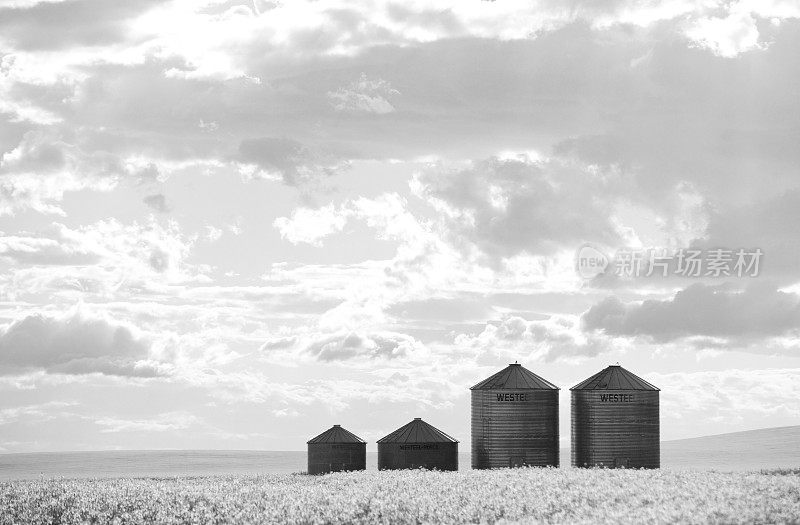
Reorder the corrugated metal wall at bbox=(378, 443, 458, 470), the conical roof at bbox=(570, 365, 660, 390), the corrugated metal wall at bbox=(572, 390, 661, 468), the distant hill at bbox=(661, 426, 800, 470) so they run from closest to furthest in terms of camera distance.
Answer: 1. the corrugated metal wall at bbox=(572, 390, 661, 468)
2. the conical roof at bbox=(570, 365, 660, 390)
3. the corrugated metal wall at bbox=(378, 443, 458, 470)
4. the distant hill at bbox=(661, 426, 800, 470)

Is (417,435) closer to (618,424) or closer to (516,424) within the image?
(516,424)

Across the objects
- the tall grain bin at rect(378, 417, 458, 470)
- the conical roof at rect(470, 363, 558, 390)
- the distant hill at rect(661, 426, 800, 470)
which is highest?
the conical roof at rect(470, 363, 558, 390)

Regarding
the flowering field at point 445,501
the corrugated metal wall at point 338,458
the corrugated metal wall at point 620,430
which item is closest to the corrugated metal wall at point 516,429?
the corrugated metal wall at point 620,430

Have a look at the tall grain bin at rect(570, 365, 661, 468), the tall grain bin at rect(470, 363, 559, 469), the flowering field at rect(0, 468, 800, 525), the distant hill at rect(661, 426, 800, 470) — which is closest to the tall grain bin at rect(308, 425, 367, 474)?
the tall grain bin at rect(470, 363, 559, 469)

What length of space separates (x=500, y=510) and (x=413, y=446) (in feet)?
111

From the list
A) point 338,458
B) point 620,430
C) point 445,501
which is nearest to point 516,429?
point 620,430

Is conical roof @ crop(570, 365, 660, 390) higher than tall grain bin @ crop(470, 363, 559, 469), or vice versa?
conical roof @ crop(570, 365, 660, 390)

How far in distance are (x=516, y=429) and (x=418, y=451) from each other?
854 centimetres

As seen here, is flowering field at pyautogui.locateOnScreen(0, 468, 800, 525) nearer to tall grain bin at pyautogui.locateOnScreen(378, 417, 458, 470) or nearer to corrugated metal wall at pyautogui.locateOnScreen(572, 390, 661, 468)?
corrugated metal wall at pyautogui.locateOnScreen(572, 390, 661, 468)

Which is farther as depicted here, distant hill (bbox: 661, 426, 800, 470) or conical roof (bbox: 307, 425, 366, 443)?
distant hill (bbox: 661, 426, 800, 470)

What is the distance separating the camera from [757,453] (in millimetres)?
165500

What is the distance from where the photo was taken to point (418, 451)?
7819cm

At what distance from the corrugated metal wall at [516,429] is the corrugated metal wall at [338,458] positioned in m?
Result: 12.3

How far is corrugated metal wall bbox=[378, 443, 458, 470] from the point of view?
255 ft
